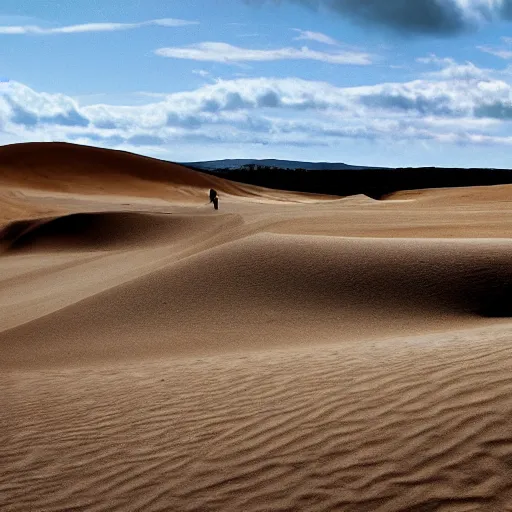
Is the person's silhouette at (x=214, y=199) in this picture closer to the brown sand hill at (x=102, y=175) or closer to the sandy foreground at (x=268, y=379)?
the brown sand hill at (x=102, y=175)

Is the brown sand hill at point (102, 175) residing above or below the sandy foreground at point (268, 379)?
above

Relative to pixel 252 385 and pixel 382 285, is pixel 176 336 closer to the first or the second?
pixel 382 285

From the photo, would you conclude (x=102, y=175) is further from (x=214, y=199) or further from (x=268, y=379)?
(x=268, y=379)

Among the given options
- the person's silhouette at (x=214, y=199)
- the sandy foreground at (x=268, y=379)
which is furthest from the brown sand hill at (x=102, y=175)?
the sandy foreground at (x=268, y=379)

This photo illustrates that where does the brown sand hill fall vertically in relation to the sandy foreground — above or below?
above

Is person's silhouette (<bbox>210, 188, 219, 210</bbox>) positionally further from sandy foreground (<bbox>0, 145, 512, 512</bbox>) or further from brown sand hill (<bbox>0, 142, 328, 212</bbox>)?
sandy foreground (<bbox>0, 145, 512, 512</bbox>)

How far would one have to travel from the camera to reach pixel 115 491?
482cm

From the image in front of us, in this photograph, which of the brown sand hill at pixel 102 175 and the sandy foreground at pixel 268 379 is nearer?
the sandy foreground at pixel 268 379

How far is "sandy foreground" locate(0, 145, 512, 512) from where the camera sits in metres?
4.46

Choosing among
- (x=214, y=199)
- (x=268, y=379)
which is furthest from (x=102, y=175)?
(x=268, y=379)

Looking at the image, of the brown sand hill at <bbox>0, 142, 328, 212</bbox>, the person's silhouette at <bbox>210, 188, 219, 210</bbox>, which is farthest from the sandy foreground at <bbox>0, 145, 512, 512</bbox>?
the brown sand hill at <bbox>0, 142, 328, 212</bbox>

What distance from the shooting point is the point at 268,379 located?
22.2 ft

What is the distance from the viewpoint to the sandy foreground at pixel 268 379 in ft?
14.6

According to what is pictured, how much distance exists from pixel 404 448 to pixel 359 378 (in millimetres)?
1592
